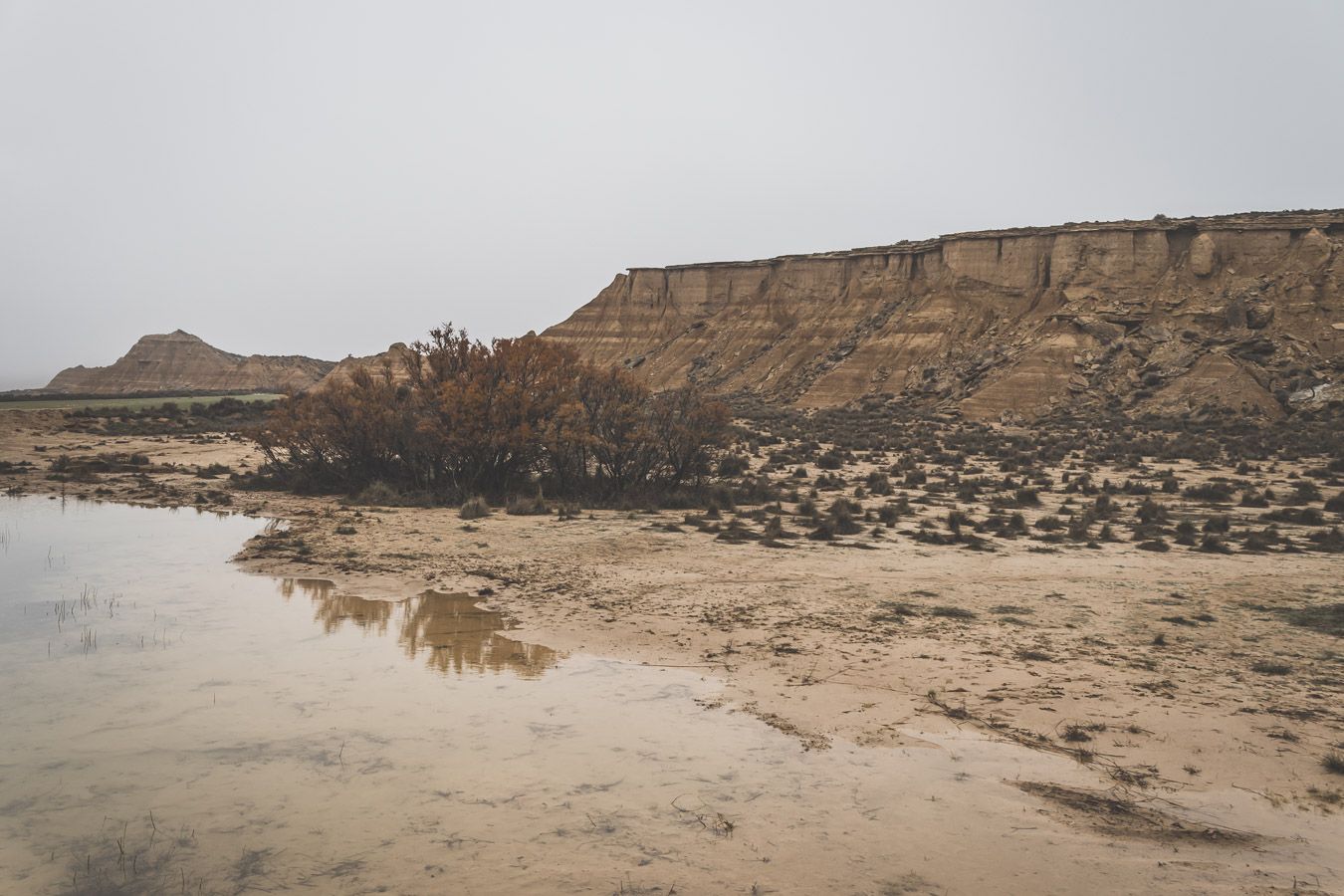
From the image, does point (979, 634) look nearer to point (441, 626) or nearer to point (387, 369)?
point (441, 626)

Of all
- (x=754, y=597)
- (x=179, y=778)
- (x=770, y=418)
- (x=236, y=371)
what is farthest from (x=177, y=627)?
(x=236, y=371)

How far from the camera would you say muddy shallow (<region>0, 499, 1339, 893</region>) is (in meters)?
4.53

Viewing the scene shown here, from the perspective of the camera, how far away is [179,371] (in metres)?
117

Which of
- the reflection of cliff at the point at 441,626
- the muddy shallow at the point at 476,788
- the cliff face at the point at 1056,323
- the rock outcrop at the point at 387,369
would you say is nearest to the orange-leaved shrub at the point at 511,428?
the rock outcrop at the point at 387,369

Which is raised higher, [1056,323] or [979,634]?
[1056,323]

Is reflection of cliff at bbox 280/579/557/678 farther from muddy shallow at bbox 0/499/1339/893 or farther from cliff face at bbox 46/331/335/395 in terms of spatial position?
cliff face at bbox 46/331/335/395

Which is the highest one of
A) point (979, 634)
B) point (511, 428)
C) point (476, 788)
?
point (511, 428)

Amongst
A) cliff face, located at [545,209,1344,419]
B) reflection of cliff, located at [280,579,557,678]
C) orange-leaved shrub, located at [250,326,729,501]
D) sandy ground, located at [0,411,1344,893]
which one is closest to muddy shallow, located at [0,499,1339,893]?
reflection of cliff, located at [280,579,557,678]

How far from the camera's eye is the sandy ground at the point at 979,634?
18.9ft

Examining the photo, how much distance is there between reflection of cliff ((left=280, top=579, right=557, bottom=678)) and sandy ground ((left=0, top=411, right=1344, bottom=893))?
37cm

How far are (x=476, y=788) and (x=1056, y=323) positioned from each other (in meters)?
55.0

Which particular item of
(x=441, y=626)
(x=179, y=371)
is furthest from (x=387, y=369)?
(x=179, y=371)

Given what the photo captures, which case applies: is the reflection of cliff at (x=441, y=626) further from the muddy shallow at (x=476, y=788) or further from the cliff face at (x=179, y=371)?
the cliff face at (x=179, y=371)

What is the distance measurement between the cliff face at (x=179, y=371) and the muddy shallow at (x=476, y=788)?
363 ft
